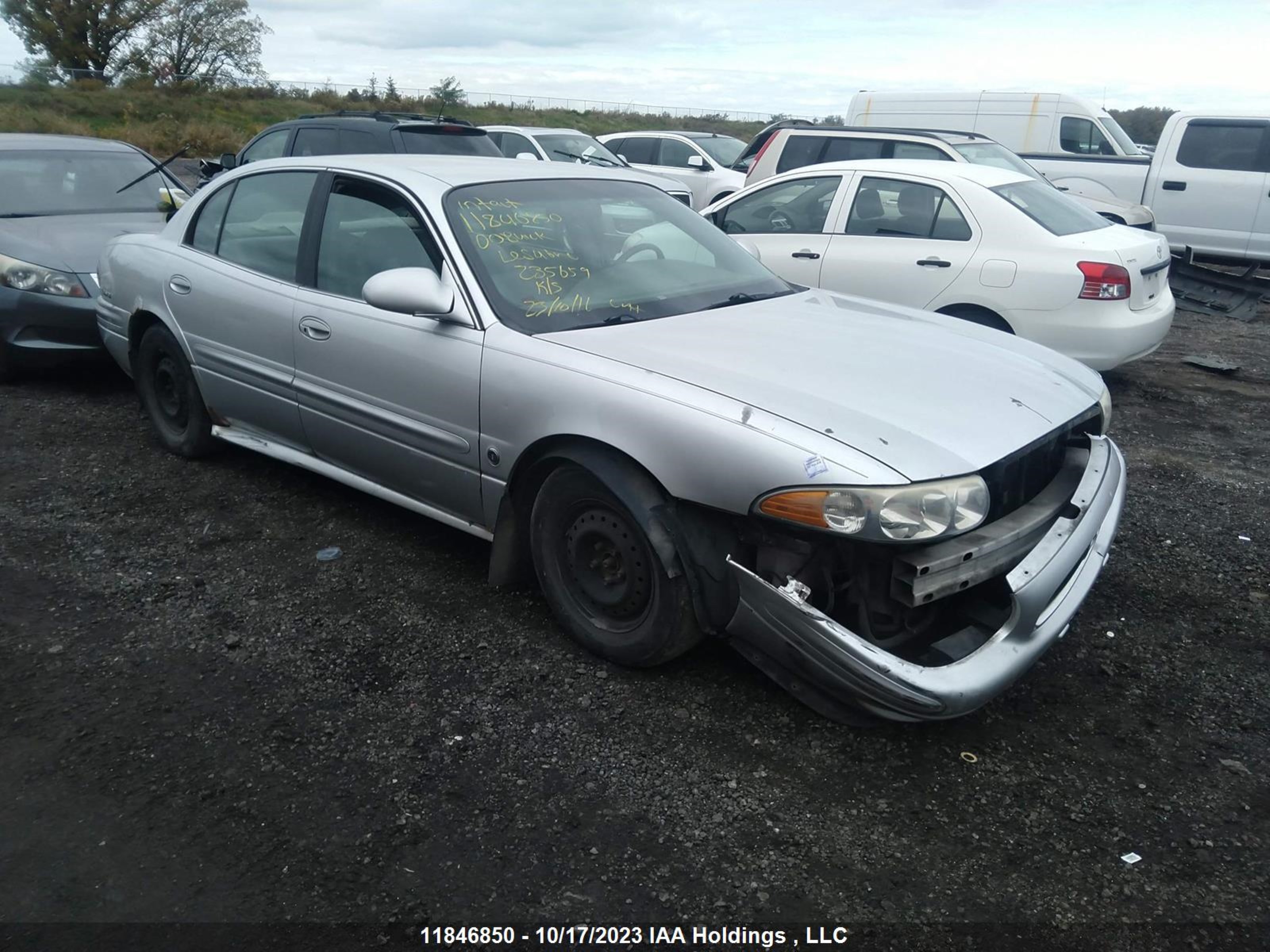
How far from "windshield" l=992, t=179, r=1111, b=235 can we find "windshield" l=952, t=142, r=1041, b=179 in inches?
108

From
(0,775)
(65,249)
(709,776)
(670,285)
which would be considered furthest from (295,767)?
(65,249)

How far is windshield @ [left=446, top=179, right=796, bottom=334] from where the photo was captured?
3.59m

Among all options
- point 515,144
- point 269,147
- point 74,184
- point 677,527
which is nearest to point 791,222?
point 677,527

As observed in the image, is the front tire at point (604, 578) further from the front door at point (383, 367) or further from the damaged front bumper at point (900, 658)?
the front door at point (383, 367)

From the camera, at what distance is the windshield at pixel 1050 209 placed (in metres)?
6.46

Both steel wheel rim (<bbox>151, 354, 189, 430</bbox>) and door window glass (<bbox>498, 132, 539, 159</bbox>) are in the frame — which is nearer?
steel wheel rim (<bbox>151, 354, 189, 430</bbox>)

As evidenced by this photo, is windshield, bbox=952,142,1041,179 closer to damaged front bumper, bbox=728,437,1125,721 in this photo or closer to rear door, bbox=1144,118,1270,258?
rear door, bbox=1144,118,1270,258

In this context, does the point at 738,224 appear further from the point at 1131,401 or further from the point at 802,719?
the point at 802,719

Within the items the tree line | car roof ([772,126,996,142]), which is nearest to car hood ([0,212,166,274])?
car roof ([772,126,996,142])

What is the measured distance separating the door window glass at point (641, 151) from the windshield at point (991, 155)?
561 cm

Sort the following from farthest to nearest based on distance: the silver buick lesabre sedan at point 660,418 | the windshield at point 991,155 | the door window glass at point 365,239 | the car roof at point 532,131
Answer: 1. the car roof at point 532,131
2. the windshield at point 991,155
3. the door window glass at point 365,239
4. the silver buick lesabre sedan at point 660,418

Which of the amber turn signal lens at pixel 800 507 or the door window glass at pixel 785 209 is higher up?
the door window glass at pixel 785 209

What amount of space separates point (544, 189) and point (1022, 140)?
42.2 feet

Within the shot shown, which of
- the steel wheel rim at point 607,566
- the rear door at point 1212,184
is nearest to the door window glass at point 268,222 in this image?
the steel wheel rim at point 607,566
